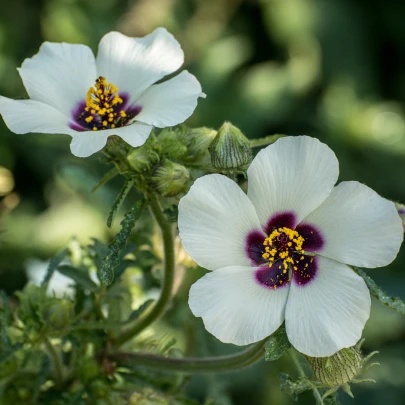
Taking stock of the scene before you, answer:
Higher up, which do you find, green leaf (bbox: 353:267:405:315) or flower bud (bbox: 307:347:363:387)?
green leaf (bbox: 353:267:405:315)

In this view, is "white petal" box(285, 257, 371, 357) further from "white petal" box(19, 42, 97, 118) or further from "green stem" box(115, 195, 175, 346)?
"white petal" box(19, 42, 97, 118)

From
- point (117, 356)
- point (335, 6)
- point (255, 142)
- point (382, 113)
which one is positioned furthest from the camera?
point (335, 6)

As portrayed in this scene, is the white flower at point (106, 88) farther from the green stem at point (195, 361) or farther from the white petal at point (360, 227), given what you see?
the green stem at point (195, 361)

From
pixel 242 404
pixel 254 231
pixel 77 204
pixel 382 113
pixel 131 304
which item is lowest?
pixel 242 404

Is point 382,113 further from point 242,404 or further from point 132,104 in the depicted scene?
point 132,104

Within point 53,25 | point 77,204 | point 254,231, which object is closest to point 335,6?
point 53,25

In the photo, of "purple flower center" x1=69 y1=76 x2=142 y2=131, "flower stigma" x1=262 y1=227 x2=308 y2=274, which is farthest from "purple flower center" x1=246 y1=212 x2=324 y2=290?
"purple flower center" x1=69 y1=76 x2=142 y2=131
